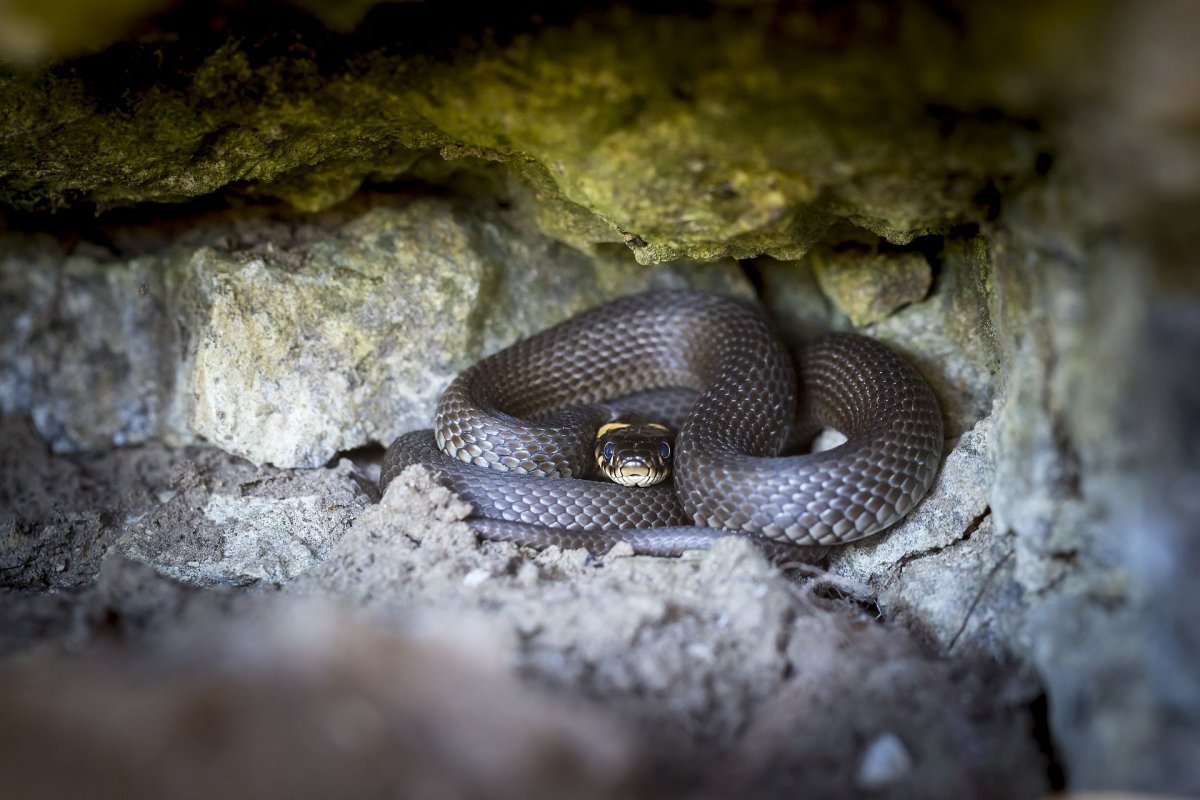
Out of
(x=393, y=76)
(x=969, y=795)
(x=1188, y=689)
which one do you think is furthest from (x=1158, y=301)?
(x=393, y=76)

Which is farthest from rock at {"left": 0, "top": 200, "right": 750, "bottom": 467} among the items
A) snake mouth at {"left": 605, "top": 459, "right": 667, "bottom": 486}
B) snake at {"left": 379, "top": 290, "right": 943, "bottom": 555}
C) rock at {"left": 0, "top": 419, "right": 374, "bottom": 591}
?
snake mouth at {"left": 605, "top": 459, "right": 667, "bottom": 486}

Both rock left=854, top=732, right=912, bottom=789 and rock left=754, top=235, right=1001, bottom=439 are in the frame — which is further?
rock left=754, top=235, right=1001, bottom=439

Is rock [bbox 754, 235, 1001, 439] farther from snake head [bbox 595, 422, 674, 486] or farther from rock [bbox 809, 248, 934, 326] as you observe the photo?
snake head [bbox 595, 422, 674, 486]

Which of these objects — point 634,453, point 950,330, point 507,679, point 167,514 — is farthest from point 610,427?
point 507,679

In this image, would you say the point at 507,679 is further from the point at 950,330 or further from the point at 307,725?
the point at 950,330

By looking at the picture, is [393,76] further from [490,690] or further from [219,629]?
[490,690]
